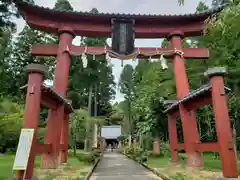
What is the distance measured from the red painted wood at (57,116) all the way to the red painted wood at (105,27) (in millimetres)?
598

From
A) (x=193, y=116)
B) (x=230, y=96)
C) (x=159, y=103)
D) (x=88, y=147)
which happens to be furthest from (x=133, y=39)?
(x=88, y=147)

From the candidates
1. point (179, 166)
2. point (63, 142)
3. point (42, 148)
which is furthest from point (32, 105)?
point (179, 166)

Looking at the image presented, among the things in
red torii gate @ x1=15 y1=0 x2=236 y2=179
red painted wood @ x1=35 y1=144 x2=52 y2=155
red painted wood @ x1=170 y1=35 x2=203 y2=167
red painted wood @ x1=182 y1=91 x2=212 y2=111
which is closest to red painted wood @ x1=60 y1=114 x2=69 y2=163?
red torii gate @ x1=15 y1=0 x2=236 y2=179

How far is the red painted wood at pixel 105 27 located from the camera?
1125cm

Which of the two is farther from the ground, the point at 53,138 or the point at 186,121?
the point at 186,121

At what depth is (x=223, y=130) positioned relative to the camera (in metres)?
6.79

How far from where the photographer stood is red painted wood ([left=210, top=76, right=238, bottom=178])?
6.55m

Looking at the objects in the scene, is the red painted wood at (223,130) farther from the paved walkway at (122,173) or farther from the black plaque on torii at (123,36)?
the black plaque on torii at (123,36)

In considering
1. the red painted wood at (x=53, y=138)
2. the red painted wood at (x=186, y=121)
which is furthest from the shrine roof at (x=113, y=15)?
the red painted wood at (x=53, y=138)

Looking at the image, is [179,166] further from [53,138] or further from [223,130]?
[53,138]

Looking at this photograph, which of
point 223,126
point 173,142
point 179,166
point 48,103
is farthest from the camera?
point 173,142

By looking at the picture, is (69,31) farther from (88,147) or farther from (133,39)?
(88,147)

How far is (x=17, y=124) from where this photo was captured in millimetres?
16047

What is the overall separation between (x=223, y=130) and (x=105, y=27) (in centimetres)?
722
